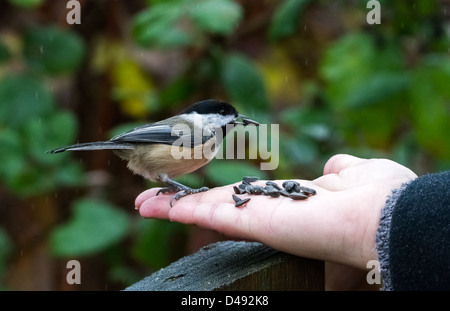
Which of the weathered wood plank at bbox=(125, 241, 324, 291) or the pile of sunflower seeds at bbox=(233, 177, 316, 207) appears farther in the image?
the pile of sunflower seeds at bbox=(233, 177, 316, 207)

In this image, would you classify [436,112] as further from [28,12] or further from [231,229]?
[28,12]

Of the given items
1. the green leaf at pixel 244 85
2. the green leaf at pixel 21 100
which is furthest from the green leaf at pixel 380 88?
the green leaf at pixel 21 100

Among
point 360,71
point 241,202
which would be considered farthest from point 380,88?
point 241,202

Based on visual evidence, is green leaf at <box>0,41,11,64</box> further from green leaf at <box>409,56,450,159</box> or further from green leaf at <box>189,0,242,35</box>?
green leaf at <box>409,56,450,159</box>

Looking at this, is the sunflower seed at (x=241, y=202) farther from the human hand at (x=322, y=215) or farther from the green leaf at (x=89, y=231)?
the green leaf at (x=89, y=231)

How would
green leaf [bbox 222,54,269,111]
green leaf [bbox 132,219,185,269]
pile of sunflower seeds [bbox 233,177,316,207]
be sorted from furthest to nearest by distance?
green leaf [bbox 132,219,185,269] < green leaf [bbox 222,54,269,111] < pile of sunflower seeds [bbox 233,177,316,207]

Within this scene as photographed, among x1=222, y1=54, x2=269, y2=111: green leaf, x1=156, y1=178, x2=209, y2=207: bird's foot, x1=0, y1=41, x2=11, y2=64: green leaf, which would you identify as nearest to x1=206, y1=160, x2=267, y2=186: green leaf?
x1=222, y1=54, x2=269, y2=111: green leaf

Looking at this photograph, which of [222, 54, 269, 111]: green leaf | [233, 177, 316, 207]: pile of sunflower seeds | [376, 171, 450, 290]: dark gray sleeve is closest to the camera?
[376, 171, 450, 290]: dark gray sleeve
